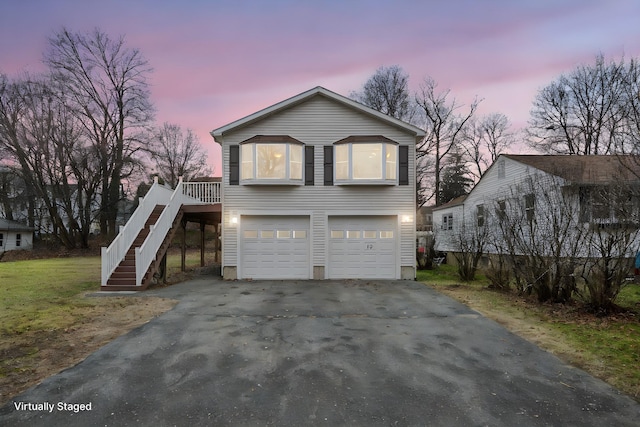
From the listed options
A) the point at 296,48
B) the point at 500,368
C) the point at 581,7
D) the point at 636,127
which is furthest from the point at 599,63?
the point at 500,368

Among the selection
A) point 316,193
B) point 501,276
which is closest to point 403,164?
point 316,193

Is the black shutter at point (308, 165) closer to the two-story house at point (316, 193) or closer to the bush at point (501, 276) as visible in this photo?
the two-story house at point (316, 193)

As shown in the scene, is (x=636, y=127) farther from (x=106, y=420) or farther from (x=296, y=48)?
(x=296, y=48)

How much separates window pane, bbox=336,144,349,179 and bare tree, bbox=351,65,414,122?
19.1 m

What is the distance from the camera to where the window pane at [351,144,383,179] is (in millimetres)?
12508

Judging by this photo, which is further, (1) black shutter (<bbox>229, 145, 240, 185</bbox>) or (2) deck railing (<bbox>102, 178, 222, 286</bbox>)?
(1) black shutter (<bbox>229, 145, 240, 185</bbox>)

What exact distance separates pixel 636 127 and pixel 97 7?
18135 mm

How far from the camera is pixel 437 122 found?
101ft

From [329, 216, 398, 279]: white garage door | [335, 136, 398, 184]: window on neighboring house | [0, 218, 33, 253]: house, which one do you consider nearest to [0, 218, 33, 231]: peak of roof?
[0, 218, 33, 253]: house

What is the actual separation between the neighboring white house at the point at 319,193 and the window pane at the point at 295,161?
0.04m

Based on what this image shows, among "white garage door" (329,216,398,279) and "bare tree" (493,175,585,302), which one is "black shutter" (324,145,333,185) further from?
"bare tree" (493,175,585,302)

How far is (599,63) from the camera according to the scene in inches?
970

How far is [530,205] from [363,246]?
5.67 meters

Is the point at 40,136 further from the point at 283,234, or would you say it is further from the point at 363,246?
the point at 363,246
